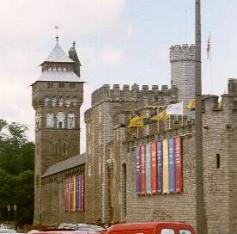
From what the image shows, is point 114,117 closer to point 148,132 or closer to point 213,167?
point 148,132

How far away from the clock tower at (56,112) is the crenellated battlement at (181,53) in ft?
108

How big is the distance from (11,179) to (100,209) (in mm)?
46697

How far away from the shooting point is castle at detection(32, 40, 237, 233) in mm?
51219

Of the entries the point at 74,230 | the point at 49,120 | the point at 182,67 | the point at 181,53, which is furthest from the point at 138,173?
the point at 49,120

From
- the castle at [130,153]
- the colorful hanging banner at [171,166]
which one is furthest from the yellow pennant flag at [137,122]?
the colorful hanging banner at [171,166]

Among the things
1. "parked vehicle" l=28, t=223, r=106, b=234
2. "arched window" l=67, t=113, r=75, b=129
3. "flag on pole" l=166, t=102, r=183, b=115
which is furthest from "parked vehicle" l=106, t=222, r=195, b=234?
"arched window" l=67, t=113, r=75, b=129

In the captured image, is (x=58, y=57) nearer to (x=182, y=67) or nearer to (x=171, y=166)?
(x=182, y=67)

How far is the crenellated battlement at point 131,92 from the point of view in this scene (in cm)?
8038

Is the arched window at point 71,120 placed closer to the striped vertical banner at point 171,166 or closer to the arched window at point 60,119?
the arched window at point 60,119

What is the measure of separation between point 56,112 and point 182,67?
34.4 m

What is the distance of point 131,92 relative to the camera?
81.1 metres

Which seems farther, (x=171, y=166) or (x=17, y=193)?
(x=17, y=193)

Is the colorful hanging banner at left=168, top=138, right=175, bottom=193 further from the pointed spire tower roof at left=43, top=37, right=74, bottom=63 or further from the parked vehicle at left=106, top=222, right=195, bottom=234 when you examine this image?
the pointed spire tower roof at left=43, top=37, right=74, bottom=63

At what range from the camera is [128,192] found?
66.9 meters
